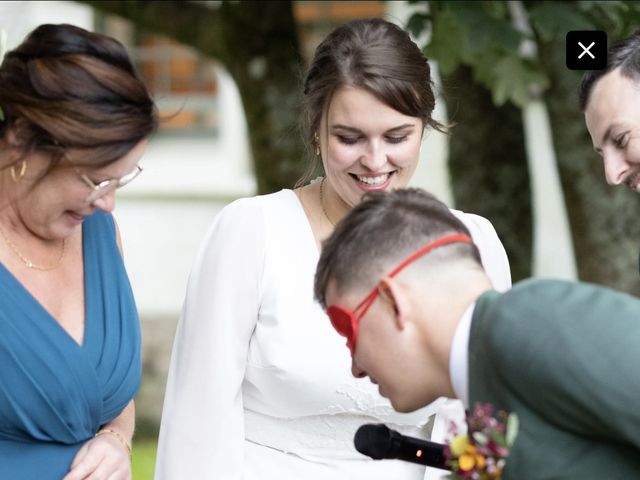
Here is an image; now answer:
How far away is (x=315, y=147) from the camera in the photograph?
13.8ft

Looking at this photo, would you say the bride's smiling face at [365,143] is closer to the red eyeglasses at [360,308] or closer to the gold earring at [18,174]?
the gold earring at [18,174]

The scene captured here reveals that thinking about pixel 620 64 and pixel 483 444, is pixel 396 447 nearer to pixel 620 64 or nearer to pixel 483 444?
pixel 483 444

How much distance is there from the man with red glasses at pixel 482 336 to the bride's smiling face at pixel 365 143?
3.05ft

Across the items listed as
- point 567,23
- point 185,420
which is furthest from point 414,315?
point 567,23

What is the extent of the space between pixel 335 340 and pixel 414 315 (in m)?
1.14

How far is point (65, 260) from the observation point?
3.87 m

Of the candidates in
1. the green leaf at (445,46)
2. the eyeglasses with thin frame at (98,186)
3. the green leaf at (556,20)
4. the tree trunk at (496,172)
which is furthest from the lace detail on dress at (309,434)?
the tree trunk at (496,172)

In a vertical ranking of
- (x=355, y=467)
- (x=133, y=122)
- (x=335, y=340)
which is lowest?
(x=355, y=467)

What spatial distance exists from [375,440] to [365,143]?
1198 mm

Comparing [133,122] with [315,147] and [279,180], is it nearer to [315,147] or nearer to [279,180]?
[315,147]

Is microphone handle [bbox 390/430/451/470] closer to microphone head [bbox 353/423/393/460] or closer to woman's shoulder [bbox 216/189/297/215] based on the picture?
microphone head [bbox 353/423/393/460]

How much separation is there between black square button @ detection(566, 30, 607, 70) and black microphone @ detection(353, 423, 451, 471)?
2.48m

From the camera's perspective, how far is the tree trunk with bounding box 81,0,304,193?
23.2 ft

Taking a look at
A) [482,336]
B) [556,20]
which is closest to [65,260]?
[482,336]
